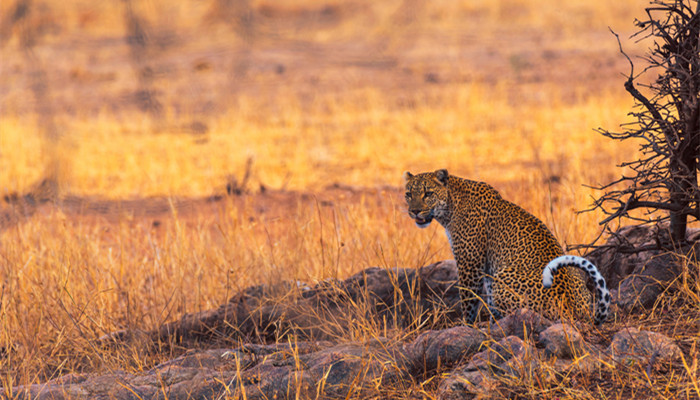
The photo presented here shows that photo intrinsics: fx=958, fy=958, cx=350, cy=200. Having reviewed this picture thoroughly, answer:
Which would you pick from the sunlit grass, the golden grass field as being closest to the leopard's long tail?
the golden grass field

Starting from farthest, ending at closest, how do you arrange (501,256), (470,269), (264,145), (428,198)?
(264,145)
(428,198)
(470,269)
(501,256)

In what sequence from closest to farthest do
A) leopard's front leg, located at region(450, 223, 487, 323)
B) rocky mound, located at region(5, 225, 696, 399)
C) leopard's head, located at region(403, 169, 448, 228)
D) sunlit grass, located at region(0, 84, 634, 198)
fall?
rocky mound, located at region(5, 225, 696, 399)
leopard's front leg, located at region(450, 223, 487, 323)
leopard's head, located at region(403, 169, 448, 228)
sunlit grass, located at region(0, 84, 634, 198)

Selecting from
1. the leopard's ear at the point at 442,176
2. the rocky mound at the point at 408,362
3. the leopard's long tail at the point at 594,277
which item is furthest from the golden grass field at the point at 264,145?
the leopard's ear at the point at 442,176

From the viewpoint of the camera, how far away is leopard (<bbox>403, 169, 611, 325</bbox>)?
5.33 meters

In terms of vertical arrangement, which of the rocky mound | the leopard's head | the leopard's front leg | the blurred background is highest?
the blurred background

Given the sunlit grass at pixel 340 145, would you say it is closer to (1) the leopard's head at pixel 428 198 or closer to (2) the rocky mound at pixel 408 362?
(1) the leopard's head at pixel 428 198

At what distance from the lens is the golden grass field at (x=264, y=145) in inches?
251

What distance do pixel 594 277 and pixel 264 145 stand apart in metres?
13.3

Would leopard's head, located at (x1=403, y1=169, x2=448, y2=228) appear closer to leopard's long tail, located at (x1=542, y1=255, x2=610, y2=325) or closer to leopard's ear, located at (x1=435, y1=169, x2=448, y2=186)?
leopard's ear, located at (x1=435, y1=169, x2=448, y2=186)

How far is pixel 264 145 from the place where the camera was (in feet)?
58.9

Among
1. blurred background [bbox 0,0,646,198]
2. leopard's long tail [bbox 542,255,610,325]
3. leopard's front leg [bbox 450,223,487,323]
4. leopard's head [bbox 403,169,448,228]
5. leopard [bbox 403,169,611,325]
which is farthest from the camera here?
blurred background [bbox 0,0,646,198]

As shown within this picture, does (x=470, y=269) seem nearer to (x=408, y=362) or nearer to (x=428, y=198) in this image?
(x=428, y=198)

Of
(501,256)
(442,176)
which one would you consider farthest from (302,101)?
(501,256)

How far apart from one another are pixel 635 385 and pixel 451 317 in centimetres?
222
